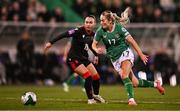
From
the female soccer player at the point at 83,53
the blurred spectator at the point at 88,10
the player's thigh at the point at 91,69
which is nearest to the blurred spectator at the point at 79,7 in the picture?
the blurred spectator at the point at 88,10

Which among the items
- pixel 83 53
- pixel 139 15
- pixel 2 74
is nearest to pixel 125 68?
pixel 83 53

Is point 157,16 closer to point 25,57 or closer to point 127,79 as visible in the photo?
point 25,57

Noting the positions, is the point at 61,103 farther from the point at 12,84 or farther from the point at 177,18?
the point at 177,18

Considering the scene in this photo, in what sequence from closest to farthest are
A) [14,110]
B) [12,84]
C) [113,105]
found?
[14,110] < [113,105] < [12,84]

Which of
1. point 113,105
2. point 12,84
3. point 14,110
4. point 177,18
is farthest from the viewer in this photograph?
point 177,18

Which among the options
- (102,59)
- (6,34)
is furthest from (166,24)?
(6,34)

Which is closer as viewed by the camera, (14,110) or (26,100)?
(14,110)

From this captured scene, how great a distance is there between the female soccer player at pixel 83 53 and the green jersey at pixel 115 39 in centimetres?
75

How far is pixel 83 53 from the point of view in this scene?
18.6 metres

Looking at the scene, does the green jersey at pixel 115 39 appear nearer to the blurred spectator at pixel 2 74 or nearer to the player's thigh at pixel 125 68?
the player's thigh at pixel 125 68

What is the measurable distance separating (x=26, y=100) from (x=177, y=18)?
721 inches

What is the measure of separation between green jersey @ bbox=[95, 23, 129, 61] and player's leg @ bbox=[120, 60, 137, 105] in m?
0.32

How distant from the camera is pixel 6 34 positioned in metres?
32.3

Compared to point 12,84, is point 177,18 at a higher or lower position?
higher
